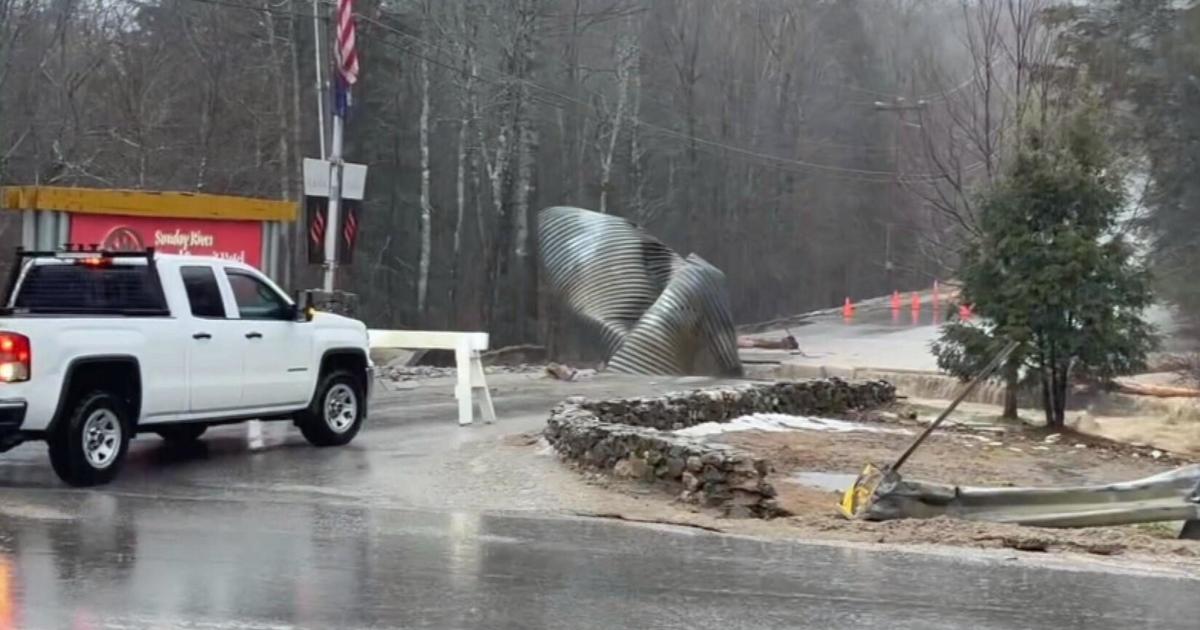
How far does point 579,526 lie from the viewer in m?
10.5

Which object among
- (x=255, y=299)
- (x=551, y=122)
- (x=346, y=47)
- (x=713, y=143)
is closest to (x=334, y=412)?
(x=255, y=299)

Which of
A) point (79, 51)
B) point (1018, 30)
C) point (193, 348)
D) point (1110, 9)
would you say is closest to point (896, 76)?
point (1110, 9)

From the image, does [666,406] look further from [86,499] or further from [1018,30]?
[1018,30]

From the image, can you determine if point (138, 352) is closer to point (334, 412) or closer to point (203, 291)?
point (203, 291)

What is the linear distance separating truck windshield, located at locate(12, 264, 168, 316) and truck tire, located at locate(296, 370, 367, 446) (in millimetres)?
2482

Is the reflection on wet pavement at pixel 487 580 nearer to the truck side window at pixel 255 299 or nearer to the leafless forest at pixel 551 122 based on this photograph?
the truck side window at pixel 255 299

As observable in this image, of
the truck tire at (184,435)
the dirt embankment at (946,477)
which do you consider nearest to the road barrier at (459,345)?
the truck tire at (184,435)

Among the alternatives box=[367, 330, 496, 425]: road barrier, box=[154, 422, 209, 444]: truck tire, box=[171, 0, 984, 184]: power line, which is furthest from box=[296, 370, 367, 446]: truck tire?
box=[171, 0, 984, 184]: power line

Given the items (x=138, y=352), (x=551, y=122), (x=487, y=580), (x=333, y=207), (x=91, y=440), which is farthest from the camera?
(x=551, y=122)

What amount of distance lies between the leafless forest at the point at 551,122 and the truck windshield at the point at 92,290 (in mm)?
15715

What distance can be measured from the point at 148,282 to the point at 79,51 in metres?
26.6

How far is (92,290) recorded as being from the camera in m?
12.1

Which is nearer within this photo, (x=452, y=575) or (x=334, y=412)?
(x=452, y=575)

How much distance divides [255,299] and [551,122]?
132 ft
